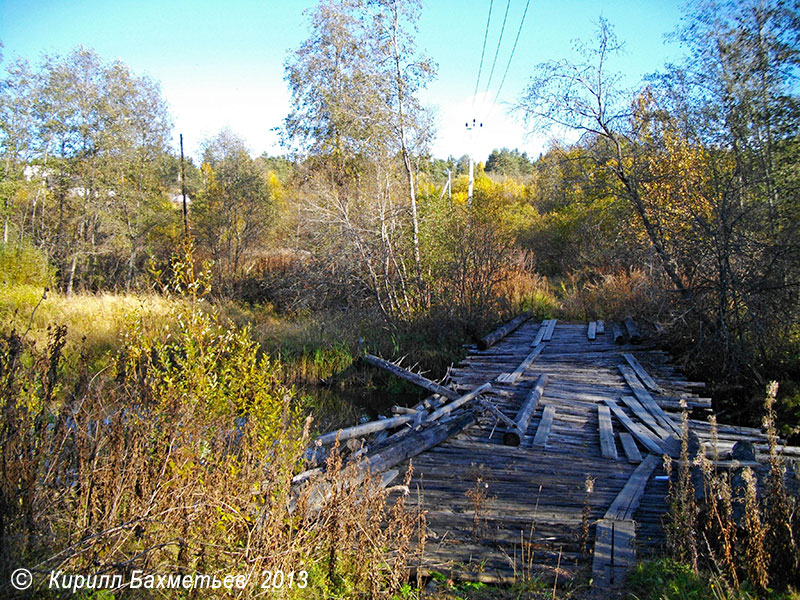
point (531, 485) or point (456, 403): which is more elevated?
point (456, 403)

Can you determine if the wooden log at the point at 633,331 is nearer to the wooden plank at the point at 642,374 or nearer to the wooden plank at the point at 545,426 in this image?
the wooden plank at the point at 642,374

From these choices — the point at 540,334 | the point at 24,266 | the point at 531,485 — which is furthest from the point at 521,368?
the point at 24,266

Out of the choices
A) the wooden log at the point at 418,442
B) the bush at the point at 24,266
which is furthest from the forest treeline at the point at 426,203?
the wooden log at the point at 418,442

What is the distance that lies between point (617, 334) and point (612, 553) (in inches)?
357

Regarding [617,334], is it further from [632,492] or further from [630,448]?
[632,492]

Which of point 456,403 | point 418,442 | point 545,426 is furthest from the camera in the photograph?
point 456,403

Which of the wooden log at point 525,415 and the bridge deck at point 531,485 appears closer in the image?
the bridge deck at point 531,485

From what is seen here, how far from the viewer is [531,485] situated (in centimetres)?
499

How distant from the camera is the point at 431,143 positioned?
15.0 metres

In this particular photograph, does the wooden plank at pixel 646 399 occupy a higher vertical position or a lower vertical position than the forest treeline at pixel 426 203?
lower

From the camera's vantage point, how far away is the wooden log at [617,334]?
11.4 m

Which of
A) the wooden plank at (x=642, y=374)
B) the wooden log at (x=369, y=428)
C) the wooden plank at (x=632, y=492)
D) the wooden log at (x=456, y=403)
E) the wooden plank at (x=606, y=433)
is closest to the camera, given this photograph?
the wooden plank at (x=632, y=492)

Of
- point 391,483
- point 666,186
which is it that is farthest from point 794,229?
point 391,483

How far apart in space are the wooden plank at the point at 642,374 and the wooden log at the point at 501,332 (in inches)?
111
